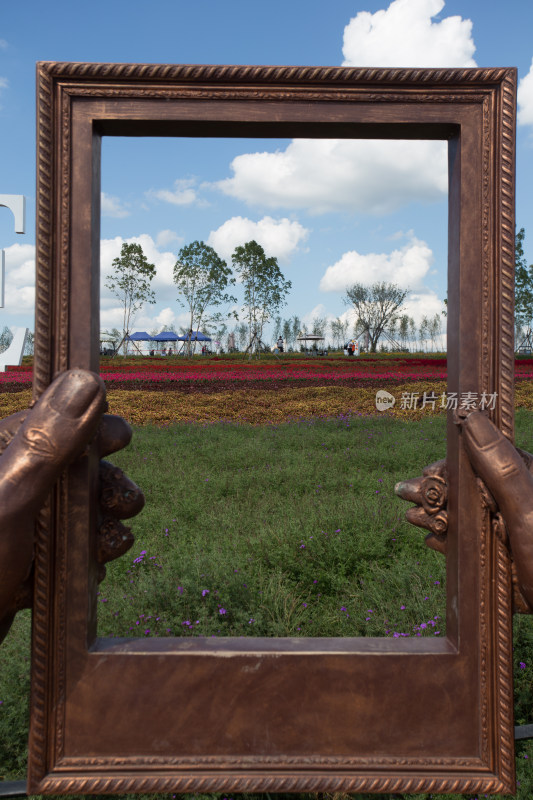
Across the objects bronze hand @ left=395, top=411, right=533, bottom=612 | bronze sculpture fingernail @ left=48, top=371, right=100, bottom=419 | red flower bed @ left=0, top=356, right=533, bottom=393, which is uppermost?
red flower bed @ left=0, top=356, right=533, bottom=393

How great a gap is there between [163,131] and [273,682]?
3.83 ft

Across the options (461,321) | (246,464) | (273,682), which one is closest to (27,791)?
(273,682)

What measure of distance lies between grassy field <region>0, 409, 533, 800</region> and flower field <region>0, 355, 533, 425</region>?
200cm

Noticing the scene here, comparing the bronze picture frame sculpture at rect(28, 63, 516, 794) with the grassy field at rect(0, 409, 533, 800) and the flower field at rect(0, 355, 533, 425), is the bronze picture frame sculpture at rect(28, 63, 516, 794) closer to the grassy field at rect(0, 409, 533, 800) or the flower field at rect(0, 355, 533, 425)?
the grassy field at rect(0, 409, 533, 800)

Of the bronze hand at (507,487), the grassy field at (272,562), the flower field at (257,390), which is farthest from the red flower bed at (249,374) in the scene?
the bronze hand at (507,487)

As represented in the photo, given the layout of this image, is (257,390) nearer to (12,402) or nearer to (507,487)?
(12,402)

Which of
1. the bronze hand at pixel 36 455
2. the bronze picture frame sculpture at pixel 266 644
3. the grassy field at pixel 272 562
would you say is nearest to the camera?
the bronze hand at pixel 36 455

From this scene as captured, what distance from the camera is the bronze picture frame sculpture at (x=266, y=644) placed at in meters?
1.03

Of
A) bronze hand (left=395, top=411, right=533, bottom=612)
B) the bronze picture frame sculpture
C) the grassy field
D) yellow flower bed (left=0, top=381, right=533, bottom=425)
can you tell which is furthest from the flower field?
bronze hand (left=395, top=411, right=533, bottom=612)

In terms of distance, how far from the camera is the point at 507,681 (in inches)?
41.0

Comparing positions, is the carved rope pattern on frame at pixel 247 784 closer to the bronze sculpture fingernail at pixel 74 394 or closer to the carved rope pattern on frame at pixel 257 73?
the bronze sculpture fingernail at pixel 74 394

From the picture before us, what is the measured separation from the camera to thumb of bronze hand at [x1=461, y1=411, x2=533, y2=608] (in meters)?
0.98

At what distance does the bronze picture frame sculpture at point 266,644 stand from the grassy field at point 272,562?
43 centimetres

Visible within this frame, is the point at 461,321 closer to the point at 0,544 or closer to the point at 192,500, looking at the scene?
the point at 0,544
